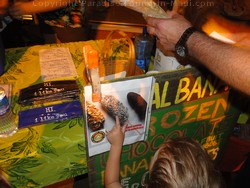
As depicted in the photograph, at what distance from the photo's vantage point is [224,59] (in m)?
0.75

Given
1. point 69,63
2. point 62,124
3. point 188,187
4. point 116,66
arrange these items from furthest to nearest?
point 69,63, point 116,66, point 62,124, point 188,187

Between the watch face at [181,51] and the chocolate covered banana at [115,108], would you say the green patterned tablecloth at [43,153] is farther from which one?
the watch face at [181,51]

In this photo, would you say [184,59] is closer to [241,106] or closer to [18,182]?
[241,106]

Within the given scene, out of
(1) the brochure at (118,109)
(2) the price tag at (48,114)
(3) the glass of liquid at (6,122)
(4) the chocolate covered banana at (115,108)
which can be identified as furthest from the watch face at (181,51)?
(3) the glass of liquid at (6,122)

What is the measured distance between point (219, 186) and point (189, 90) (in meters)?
0.38

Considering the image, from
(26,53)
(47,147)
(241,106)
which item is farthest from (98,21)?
(47,147)

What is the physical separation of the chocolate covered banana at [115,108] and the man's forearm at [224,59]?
32 centimetres

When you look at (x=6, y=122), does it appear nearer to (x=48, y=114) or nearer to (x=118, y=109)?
(x=48, y=114)

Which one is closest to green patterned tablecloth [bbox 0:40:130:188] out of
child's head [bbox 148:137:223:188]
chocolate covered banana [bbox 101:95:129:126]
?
chocolate covered banana [bbox 101:95:129:126]

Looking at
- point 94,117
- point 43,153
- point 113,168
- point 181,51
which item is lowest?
point 113,168

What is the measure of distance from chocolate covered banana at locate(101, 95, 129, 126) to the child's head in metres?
0.18

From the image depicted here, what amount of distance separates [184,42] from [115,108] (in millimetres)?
349

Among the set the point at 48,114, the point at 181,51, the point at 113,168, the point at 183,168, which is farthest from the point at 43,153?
the point at 181,51

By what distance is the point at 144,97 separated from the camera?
2.81 ft
